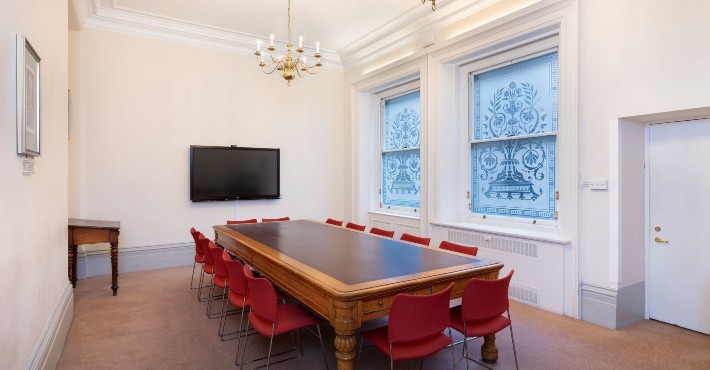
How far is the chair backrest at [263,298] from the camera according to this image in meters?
2.52

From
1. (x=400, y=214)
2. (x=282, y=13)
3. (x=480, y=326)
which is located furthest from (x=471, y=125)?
(x=480, y=326)

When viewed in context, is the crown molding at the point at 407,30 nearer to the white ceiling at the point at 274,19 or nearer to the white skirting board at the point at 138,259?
the white ceiling at the point at 274,19

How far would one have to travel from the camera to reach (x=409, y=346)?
2.35 metres

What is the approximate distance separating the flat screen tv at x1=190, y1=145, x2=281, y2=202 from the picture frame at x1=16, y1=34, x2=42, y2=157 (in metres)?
3.69

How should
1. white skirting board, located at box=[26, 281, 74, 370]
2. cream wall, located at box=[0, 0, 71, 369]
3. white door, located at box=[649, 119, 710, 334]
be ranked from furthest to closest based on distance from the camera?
white door, located at box=[649, 119, 710, 334] → white skirting board, located at box=[26, 281, 74, 370] → cream wall, located at box=[0, 0, 71, 369]

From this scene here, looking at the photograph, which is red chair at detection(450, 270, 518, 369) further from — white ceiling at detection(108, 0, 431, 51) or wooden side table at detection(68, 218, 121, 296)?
white ceiling at detection(108, 0, 431, 51)

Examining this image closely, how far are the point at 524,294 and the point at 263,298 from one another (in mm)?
3169

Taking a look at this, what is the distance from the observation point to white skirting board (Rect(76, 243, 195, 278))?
18.1ft

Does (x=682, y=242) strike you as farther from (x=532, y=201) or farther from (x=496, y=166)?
(x=496, y=166)

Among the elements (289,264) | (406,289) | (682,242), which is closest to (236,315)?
(289,264)

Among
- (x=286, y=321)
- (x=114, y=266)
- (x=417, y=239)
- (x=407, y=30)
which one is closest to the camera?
(x=286, y=321)

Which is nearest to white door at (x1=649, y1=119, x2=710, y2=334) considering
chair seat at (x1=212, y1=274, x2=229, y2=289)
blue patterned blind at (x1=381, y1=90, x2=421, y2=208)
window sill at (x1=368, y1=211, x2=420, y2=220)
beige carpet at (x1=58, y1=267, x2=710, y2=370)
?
beige carpet at (x1=58, y1=267, x2=710, y2=370)

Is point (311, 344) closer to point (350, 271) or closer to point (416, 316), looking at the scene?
point (350, 271)

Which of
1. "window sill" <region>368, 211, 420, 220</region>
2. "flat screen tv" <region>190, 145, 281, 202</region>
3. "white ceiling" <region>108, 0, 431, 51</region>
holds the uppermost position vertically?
"white ceiling" <region>108, 0, 431, 51</region>
